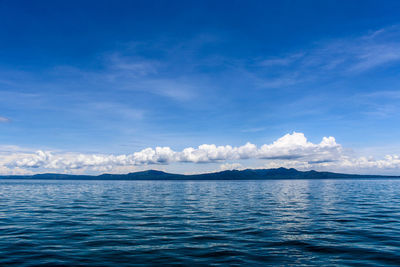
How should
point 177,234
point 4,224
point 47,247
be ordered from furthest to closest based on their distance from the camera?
1. point 4,224
2. point 177,234
3. point 47,247

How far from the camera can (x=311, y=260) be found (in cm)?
1623

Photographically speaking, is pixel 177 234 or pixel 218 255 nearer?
pixel 218 255

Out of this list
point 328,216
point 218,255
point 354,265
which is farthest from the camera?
point 328,216

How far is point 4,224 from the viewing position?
1091 inches

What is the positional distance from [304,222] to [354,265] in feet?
45.8

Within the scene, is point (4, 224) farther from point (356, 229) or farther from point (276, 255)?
point (356, 229)

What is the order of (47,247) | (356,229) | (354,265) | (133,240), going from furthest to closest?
(356,229), (133,240), (47,247), (354,265)

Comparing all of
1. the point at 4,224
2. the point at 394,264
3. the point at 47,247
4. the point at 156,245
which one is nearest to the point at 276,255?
the point at 394,264

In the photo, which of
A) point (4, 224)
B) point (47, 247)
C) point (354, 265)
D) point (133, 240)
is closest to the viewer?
point (354, 265)

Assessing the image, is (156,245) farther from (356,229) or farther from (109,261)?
(356,229)

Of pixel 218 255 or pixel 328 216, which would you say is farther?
pixel 328 216

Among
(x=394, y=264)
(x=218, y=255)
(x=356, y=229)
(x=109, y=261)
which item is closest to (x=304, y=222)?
(x=356, y=229)

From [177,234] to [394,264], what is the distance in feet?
51.8

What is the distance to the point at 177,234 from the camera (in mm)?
23312
